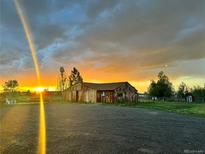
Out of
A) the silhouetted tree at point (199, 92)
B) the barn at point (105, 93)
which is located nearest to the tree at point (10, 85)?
the barn at point (105, 93)

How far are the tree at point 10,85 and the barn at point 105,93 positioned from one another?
49.8 meters

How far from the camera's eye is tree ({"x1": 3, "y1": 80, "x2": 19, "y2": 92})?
92.2m

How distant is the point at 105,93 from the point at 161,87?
19213mm

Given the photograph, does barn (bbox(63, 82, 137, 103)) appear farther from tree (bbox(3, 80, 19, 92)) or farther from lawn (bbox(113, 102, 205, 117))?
tree (bbox(3, 80, 19, 92))

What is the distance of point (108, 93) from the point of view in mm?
47094

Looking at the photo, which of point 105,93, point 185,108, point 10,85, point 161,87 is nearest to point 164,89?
point 161,87

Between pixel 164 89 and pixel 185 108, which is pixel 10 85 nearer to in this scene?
pixel 164 89

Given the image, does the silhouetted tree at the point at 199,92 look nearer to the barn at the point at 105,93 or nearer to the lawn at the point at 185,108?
the barn at the point at 105,93

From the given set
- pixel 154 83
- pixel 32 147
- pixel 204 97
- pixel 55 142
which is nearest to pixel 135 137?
pixel 55 142

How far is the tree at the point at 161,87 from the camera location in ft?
196

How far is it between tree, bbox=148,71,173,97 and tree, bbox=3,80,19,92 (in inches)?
2245

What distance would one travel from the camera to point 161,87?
60.2 meters

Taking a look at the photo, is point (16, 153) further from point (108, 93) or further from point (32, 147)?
point (108, 93)

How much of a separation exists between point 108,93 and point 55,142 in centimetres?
3904
